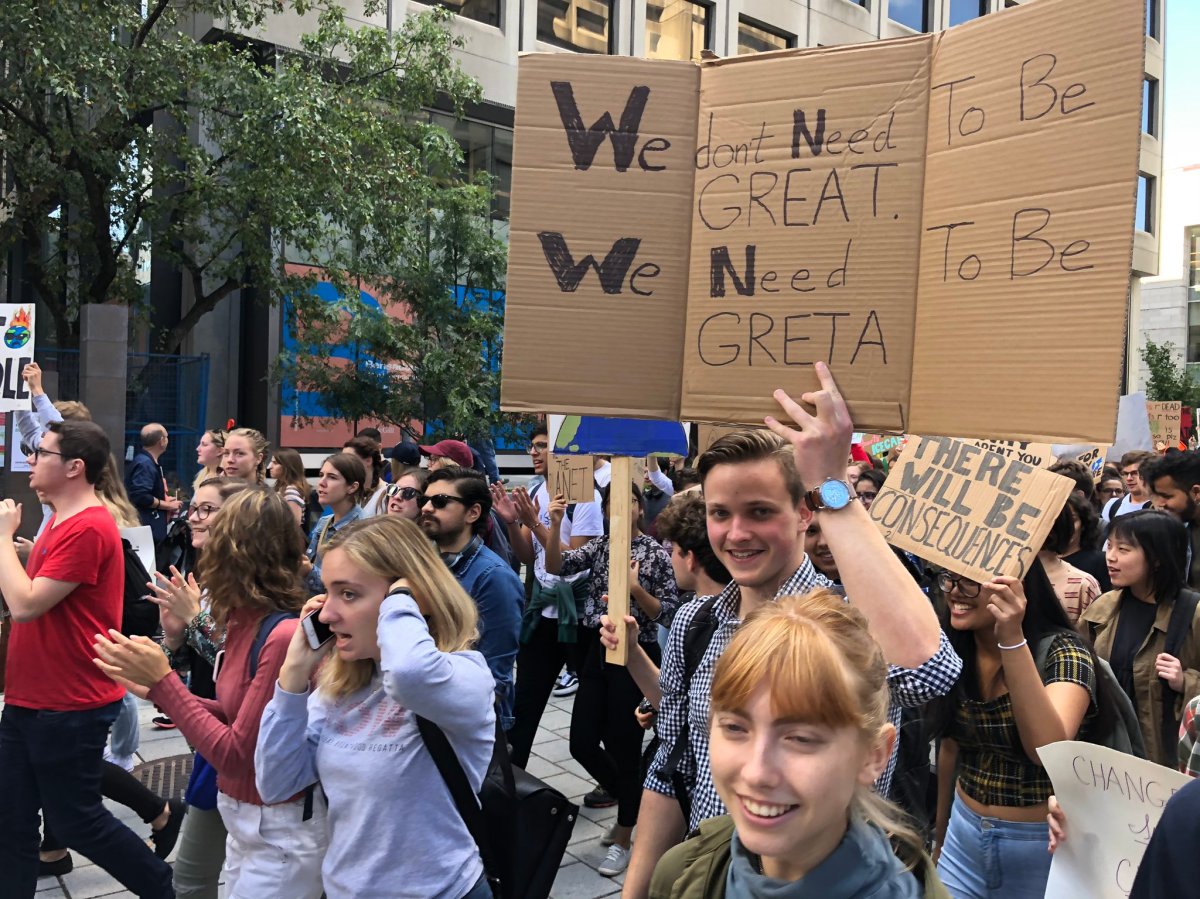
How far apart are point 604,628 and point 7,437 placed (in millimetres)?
9200

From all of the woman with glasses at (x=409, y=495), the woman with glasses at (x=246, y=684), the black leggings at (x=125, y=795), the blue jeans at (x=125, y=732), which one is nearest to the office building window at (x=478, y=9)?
the woman with glasses at (x=409, y=495)

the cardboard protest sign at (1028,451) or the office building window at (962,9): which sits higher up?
the office building window at (962,9)

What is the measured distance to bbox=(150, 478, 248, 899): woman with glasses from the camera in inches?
131

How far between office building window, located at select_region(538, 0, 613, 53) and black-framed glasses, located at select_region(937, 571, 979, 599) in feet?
68.3

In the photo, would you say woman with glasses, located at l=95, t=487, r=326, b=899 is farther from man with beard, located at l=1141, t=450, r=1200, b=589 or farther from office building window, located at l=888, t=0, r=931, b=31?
office building window, located at l=888, t=0, r=931, b=31

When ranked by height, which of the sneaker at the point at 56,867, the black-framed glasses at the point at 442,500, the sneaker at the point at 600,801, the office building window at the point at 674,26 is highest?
the office building window at the point at 674,26

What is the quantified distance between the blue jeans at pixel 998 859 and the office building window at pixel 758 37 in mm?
24951

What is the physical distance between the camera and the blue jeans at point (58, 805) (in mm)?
3645

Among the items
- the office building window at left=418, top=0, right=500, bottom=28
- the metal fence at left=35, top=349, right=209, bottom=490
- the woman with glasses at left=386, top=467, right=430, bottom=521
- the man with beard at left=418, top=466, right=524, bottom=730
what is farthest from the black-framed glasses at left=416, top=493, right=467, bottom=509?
the office building window at left=418, top=0, right=500, bottom=28

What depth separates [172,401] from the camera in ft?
48.5

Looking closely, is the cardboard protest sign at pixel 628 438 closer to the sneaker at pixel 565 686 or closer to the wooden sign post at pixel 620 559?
the wooden sign post at pixel 620 559

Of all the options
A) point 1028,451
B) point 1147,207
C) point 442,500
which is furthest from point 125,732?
point 1147,207

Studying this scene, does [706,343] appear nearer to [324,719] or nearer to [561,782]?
[324,719]

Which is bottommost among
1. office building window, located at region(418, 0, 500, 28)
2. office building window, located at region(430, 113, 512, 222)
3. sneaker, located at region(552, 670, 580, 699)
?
sneaker, located at region(552, 670, 580, 699)
